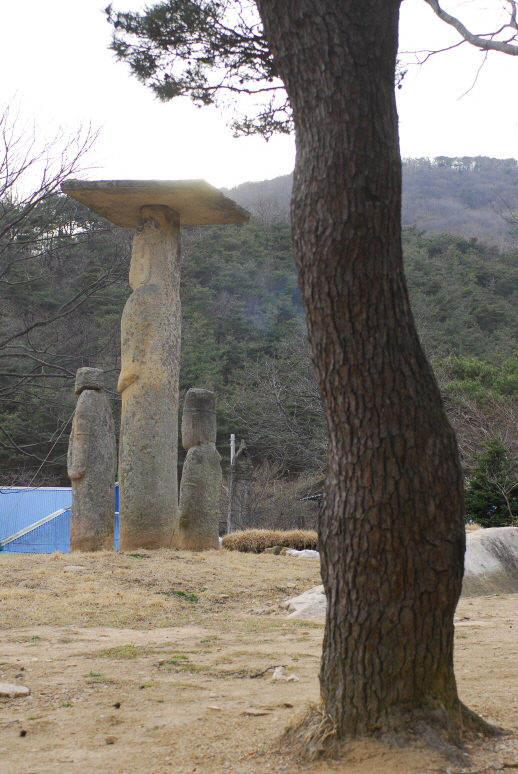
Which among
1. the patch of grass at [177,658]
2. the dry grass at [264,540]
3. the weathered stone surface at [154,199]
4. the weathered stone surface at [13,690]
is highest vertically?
the weathered stone surface at [154,199]

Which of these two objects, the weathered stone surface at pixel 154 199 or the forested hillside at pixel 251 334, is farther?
the forested hillside at pixel 251 334

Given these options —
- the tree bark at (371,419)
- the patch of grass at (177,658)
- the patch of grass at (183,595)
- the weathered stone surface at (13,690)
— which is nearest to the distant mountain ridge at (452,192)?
the patch of grass at (183,595)

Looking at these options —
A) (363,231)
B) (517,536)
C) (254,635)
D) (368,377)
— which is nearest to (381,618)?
(368,377)

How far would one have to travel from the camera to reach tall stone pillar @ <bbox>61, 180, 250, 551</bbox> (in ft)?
30.6

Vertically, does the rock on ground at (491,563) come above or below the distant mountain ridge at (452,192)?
below

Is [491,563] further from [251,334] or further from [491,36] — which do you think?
[251,334]

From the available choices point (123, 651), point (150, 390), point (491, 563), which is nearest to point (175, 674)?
point (123, 651)

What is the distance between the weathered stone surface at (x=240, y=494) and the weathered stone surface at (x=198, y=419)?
28.2 feet

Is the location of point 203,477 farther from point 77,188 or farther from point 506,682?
point 506,682

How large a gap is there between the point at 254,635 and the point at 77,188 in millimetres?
6222

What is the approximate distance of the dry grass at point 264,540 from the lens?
39.1ft

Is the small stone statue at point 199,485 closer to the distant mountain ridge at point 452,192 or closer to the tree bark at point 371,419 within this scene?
the tree bark at point 371,419

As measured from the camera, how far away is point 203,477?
10117 millimetres

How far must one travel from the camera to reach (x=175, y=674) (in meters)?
4.04
